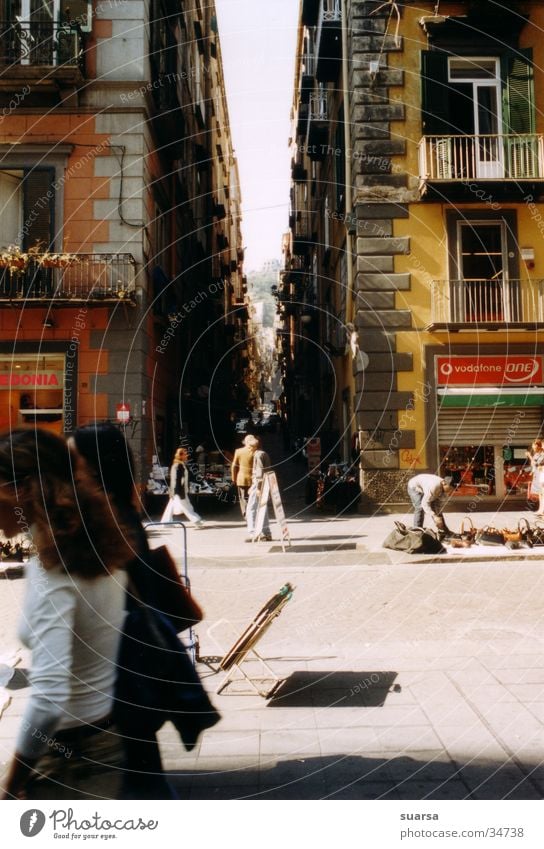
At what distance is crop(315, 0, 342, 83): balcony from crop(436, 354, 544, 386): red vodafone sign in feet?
27.1

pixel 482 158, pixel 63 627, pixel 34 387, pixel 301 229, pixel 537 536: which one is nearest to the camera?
pixel 63 627

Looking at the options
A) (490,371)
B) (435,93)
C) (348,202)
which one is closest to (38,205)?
(348,202)

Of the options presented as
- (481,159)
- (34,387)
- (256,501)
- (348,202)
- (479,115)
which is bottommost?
(256,501)

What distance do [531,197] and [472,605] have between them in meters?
12.3

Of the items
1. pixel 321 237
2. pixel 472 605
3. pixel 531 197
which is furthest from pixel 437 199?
pixel 472 605

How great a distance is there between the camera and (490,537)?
11.0 m

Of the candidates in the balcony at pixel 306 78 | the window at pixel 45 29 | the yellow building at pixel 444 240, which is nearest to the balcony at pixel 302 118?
the balcony at pixel 306 78

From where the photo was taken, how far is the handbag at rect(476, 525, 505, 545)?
10953 millimetres

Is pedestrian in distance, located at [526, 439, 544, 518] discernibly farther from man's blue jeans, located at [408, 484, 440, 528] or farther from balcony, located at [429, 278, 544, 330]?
man's blue jeans, located at [408, 484, 440, 528]

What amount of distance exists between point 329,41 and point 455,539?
48.8ft

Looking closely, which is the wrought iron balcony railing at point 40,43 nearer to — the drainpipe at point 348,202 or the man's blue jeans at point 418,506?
the drainpipe at point 348,202

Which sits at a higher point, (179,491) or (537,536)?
(179,491)

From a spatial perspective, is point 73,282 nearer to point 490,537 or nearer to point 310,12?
point 490,537
